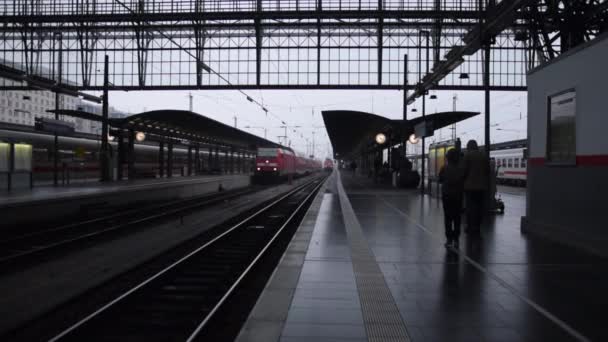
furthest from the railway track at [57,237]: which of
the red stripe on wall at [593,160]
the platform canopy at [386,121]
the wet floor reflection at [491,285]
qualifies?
the platform canopy at [386,121]

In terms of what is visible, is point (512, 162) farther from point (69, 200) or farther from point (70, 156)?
point (69, 200)

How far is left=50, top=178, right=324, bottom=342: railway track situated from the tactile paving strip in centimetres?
169

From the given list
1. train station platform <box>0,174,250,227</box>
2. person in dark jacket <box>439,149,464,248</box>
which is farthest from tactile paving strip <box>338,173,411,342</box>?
train station platform <box>0,174,250,227</box>

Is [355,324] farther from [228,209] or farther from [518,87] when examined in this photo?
[518,87]

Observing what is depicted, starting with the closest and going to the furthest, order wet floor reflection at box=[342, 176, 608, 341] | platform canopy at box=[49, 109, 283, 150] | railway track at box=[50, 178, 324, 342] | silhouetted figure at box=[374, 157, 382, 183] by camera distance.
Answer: wet floor reflection at box=[342, 176, 608, 341], railway track at box=[50, 178, 324, 342], platform canopy at box=[49, 109, 283, 150], silhouetted figure at box=[374, 157, 382, 183]

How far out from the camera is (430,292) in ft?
20.2

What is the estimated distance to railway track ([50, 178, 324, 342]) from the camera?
532 centimetres

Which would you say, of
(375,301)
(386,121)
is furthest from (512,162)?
(375,301)

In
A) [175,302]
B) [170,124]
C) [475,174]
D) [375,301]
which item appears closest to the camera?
[375,301]

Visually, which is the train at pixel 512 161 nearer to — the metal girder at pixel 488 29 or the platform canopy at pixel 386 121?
the platform canopy at pixel 386 121

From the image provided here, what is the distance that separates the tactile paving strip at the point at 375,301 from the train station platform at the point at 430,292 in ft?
0.04

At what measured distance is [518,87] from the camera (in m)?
26.7

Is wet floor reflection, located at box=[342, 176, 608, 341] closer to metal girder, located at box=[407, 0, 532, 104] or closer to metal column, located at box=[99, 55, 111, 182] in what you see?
metal girder, located at box=[407, 0, 532, 104]

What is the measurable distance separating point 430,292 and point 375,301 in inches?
31.7
